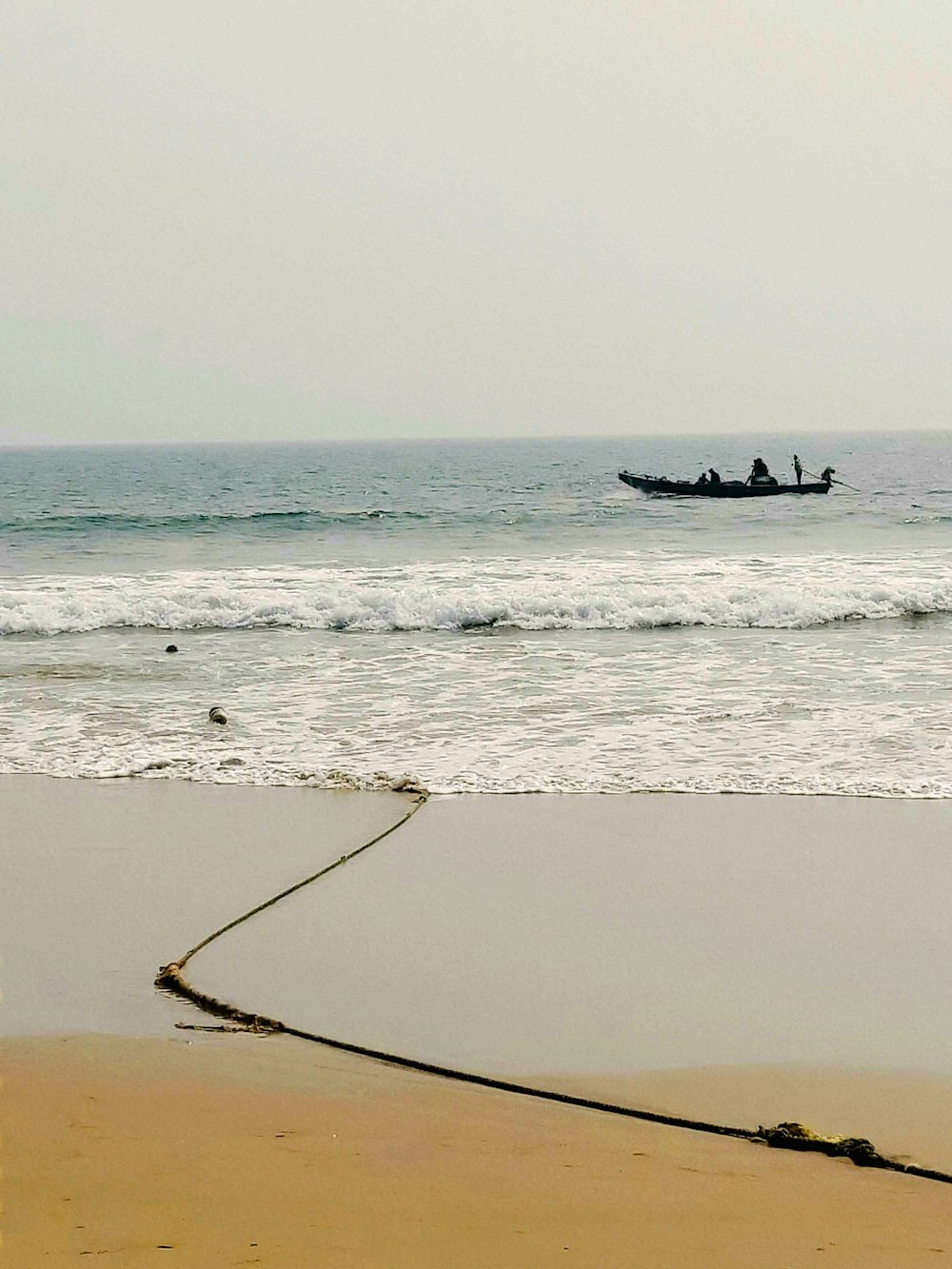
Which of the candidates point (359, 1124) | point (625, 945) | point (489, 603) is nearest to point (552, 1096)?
point (359, 1124)

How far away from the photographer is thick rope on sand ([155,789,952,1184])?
11.9 feet

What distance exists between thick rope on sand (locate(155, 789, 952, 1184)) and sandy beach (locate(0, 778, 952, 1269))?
0.05 metres

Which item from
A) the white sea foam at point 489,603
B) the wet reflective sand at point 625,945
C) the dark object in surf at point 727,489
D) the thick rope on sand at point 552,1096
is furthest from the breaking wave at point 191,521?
the thick rope on sand at point 552,1096

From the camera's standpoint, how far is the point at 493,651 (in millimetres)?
14312

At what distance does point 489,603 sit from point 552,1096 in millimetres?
13481

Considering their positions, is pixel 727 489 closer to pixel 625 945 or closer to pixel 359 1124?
pixel 625 945

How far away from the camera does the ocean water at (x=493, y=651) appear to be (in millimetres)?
8820

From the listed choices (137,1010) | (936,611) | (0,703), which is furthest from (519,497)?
(137,1010)

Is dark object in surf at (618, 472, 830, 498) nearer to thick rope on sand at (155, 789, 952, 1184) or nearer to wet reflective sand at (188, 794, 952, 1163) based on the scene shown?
wet reflective sand at (188, 794, 952, 1163)

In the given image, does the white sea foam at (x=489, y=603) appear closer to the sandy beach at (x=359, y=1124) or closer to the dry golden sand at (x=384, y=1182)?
the sandy beach at (x=359, y=1124)

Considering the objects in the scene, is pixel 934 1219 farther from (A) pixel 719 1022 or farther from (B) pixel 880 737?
(B) pixel 880 737

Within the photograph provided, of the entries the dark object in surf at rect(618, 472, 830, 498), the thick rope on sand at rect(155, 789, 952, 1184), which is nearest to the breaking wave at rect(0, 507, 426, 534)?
the dark object in surf at rect(618, 472, 830, 498)

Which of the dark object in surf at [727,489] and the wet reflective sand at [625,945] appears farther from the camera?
the dark object in surf at [727,489]

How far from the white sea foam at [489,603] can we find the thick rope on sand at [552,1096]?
11587 millimetres
